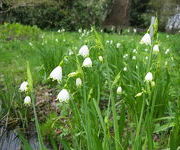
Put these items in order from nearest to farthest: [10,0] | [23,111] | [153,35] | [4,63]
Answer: [153,35]
[23,111]
[4,63]
[10,0]

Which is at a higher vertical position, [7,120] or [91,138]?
[91,138]

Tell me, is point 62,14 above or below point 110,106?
above

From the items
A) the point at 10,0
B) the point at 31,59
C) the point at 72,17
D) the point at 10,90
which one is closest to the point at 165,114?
the point at 10,90

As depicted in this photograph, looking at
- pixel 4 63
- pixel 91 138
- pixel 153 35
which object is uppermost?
pixel 153 35

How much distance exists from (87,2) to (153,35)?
12125 millimetres

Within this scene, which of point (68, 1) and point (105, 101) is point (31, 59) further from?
point (68, 1)

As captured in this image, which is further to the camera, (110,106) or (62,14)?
(62,14)

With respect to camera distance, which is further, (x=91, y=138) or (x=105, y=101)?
(x=105, y=101)

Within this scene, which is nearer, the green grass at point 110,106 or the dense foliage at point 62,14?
the green grass at point 110,106

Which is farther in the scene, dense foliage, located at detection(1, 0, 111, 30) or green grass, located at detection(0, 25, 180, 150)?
dense foliage, located at detection(1, 0, 111, 30)

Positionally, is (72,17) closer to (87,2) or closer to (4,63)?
(87,2)

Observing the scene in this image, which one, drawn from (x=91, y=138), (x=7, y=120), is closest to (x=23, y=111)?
(x=7, y=120)

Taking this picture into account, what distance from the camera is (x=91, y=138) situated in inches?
58.8

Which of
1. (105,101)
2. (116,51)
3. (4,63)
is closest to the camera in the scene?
(105,101)
